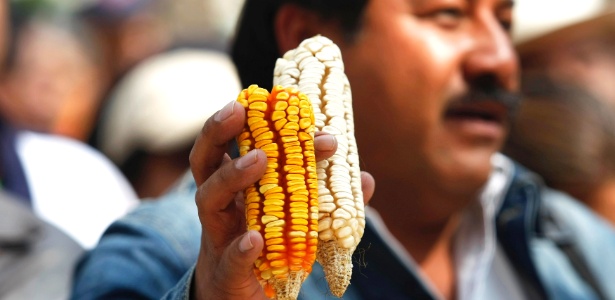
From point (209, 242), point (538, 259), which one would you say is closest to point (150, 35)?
point (538, 259)

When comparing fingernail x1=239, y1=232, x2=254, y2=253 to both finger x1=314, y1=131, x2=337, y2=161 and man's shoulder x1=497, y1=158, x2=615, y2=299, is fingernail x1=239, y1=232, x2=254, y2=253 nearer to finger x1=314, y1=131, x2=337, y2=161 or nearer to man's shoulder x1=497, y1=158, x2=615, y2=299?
finger x1=314, y1=131, x2=337, y2=161

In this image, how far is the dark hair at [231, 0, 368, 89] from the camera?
1.94 metres

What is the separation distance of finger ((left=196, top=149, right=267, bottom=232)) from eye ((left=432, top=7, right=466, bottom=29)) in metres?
0.87

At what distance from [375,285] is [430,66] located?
451 millimetres

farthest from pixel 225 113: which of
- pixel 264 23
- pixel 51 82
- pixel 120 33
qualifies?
pixel 120 33

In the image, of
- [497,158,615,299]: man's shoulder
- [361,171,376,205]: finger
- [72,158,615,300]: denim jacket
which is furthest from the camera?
[497,158,615,299]: man's shoulder

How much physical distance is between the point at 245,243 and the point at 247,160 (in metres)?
0.10

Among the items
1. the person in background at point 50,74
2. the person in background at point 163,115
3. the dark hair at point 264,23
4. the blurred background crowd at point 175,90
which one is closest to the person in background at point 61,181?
the blurred background crowd at point 175,90

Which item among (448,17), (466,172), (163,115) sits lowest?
(163,115)

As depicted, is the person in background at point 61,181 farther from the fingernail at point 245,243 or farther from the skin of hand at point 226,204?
the fingernail at point 245,243

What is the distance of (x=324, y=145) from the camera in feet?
4.38

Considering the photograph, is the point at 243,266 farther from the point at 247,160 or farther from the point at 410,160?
the point at 410,160

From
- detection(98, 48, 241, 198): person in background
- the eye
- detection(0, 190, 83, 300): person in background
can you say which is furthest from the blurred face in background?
the eye

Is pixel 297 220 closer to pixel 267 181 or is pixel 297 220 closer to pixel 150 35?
pixel 267 181
